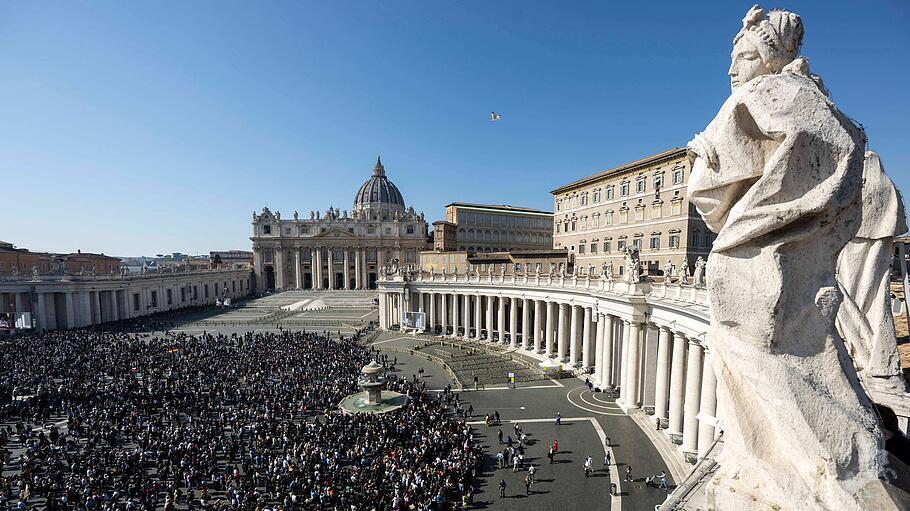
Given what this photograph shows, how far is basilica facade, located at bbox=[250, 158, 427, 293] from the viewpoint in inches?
4508

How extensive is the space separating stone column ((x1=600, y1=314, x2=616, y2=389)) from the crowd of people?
1186 centimetres

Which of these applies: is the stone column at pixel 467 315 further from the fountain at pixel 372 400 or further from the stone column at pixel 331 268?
the stone column at pixel 331 268

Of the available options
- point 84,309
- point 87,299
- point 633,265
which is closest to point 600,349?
point 633,265

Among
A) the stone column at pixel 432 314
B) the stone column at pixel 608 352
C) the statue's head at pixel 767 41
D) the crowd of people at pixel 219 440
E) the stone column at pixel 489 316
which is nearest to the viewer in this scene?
the statue's head at pixel 767 41

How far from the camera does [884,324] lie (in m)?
7.25

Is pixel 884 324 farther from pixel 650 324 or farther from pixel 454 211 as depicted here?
pixel 454 211

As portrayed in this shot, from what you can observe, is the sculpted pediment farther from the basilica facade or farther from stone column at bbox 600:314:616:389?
stone column at bbox 600:314:616:389

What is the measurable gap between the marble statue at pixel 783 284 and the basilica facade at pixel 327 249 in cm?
11216

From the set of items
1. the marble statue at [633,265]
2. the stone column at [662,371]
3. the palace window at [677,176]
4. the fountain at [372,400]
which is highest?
the palace window at [677,176]

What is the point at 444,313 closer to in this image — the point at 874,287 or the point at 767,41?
the point at 874,287

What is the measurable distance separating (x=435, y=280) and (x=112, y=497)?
40.7m

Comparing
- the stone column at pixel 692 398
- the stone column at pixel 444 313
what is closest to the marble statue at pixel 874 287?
the stone column at pixel 692 398

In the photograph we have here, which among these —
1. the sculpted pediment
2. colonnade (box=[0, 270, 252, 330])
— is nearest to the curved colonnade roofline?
colonnade (box=[0, 270, 252, 330])

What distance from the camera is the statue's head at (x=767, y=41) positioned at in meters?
4.68
